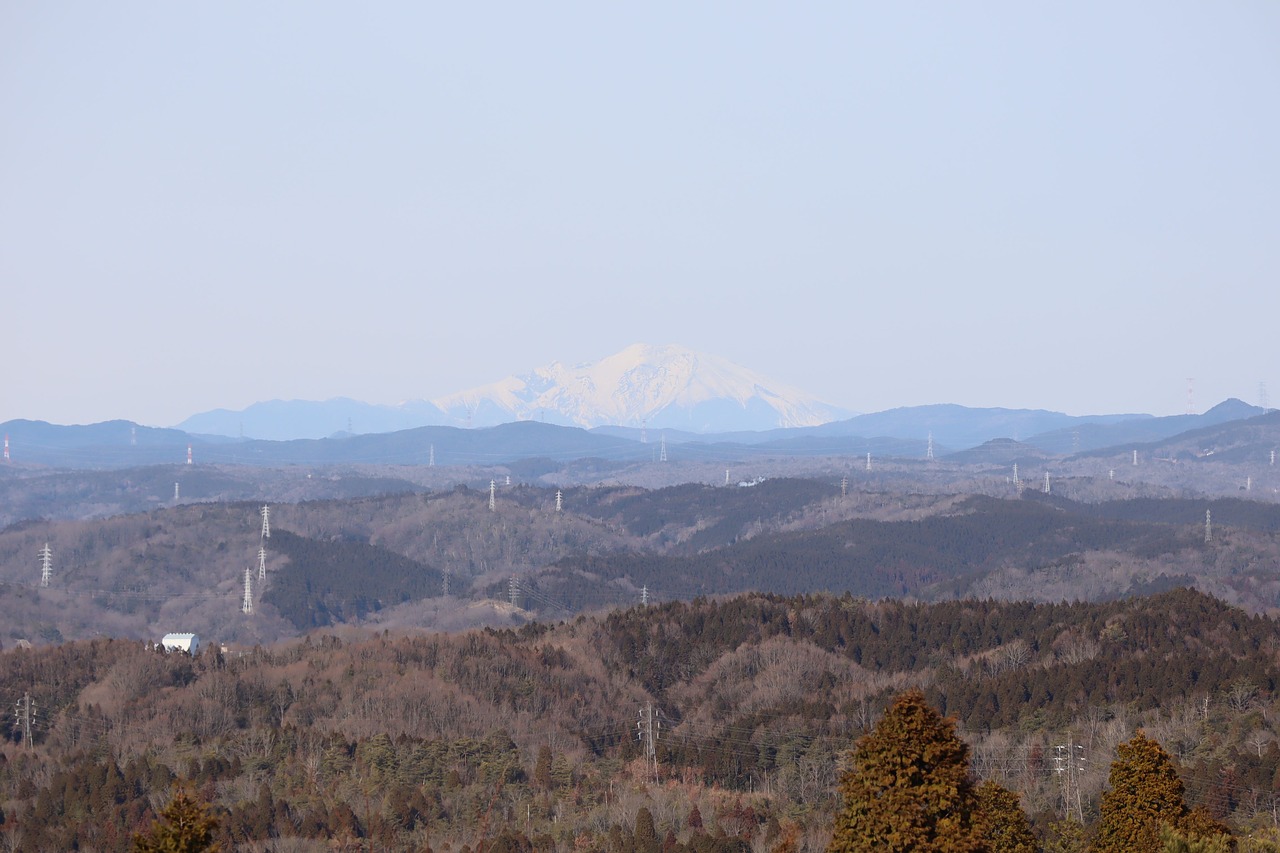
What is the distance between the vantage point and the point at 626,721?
12169 centimetres

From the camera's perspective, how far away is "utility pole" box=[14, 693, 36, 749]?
4415 inches

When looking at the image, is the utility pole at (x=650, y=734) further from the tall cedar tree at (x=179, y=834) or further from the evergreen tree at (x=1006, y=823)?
the tall cedar tree at (x=179, y=834)

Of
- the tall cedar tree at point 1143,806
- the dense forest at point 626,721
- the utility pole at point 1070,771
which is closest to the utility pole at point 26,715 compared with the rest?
the dense forest at point 626,721

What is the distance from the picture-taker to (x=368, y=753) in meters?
103

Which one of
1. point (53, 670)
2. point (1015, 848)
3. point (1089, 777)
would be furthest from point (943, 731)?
point (53, 670)

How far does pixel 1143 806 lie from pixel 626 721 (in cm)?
7629

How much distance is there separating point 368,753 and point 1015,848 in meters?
63.0

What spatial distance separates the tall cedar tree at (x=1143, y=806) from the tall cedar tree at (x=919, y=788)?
44.4 feet

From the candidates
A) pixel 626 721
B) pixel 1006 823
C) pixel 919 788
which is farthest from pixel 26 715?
pixel 919 788

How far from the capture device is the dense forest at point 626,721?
86562mm

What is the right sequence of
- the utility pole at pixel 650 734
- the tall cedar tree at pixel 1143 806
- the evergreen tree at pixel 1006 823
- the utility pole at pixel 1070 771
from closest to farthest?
the tall cedar tree at pixel 1143 806 → the evergreen tree at pixel 1006 823 → the utility pole at pixel 1070 771 → the utility pole at pixel 650 734

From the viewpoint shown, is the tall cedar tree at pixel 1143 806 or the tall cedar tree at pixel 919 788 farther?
the tall cedar tree at pixel 1143 806

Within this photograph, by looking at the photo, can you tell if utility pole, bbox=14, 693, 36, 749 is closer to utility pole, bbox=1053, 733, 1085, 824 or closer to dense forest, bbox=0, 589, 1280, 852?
dense forest, bbox=0, 589, 1280, 852

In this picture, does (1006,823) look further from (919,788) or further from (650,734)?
(650,734)
